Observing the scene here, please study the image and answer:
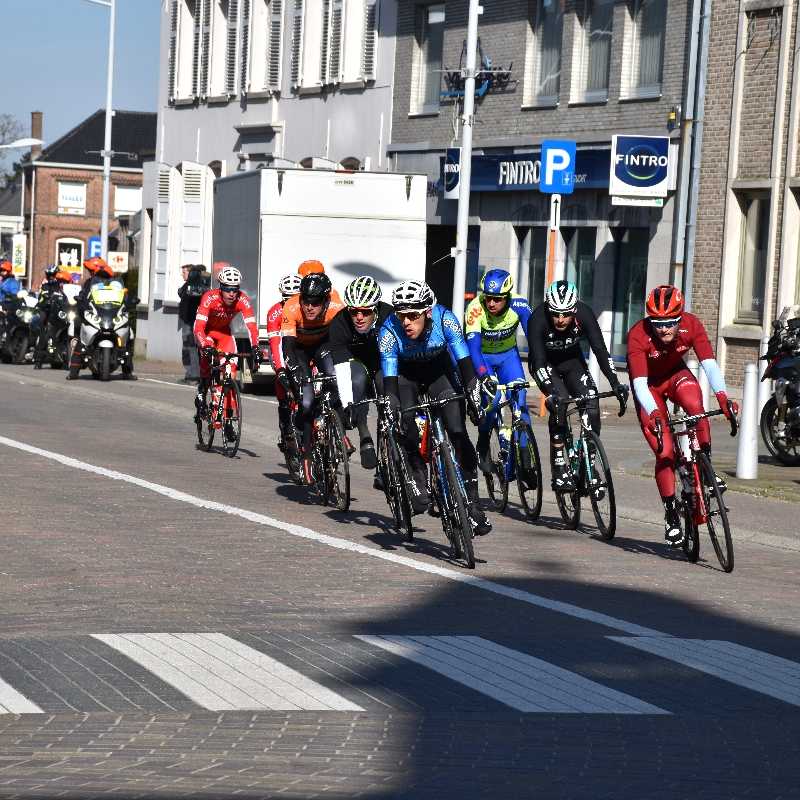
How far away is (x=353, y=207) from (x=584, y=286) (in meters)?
3.99

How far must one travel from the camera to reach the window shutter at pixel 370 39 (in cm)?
3497

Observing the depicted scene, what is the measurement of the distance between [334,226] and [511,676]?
21130 mm

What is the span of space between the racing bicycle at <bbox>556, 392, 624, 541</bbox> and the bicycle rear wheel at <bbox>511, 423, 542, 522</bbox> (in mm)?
358

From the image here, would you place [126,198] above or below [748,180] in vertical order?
above

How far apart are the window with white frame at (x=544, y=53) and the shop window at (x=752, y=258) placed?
508cm

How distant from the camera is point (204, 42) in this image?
4341cm

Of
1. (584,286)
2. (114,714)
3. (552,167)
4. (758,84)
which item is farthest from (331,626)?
(584,286)

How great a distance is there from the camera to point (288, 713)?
22.2 ft

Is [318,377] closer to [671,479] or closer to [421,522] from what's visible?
[421,522]

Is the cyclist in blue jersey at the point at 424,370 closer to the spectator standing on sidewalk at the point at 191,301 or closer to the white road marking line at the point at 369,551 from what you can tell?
the white road marking line at the point at 369,551

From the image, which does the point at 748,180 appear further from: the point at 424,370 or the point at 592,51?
the point at 424,370

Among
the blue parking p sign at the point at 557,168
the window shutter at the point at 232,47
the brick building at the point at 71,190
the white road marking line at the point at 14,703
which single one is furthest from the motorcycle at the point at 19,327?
the brick building at the point at 71,190

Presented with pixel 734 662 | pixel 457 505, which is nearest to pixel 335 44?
pixel 457 505

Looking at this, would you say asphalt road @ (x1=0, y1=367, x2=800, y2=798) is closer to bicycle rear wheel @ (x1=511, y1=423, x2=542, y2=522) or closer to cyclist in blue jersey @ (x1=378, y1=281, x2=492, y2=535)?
bicycle rear wheel @ (x1=511, y1=423, x2=542, y2=522)
